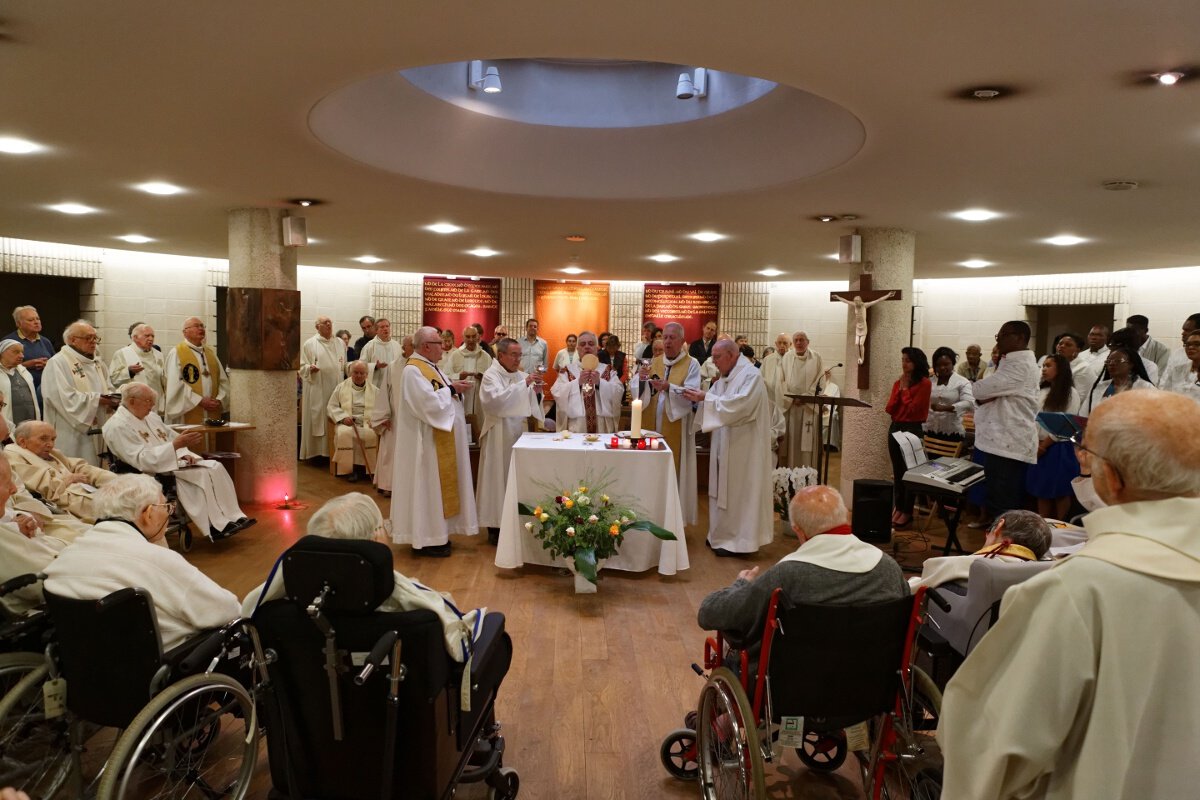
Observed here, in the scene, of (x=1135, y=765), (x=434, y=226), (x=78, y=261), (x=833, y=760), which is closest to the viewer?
(x=1135, y=765)

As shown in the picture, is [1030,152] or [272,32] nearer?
[272,32]

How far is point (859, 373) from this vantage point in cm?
773

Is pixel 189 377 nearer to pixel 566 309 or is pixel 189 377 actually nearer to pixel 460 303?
pixel 460 303

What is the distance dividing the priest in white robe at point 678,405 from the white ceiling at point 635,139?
1264 millimetres

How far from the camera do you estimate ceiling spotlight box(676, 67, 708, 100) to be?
5859 millimetres

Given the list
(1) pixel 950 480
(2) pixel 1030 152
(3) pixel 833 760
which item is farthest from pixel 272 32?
(1) pixel 950 480

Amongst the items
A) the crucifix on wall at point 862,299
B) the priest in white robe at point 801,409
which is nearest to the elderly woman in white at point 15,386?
the crucifix on wall at point 862,299

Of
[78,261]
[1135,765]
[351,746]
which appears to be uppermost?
[78,261]

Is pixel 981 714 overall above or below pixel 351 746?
above

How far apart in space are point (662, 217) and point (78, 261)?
911 cm

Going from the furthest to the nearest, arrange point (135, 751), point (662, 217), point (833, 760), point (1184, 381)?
1. point (662, 217)
2. point (1184, 381)
3. point (833, 760)
4. point (135, 751)

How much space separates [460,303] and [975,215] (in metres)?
9.79

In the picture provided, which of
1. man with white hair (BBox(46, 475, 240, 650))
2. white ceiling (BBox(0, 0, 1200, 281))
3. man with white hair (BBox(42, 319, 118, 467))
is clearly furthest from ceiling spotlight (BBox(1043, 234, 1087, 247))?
man with white hair (BBox(42, 319, 118, 467))

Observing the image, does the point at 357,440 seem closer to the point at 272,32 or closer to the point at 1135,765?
the point at 272,32
